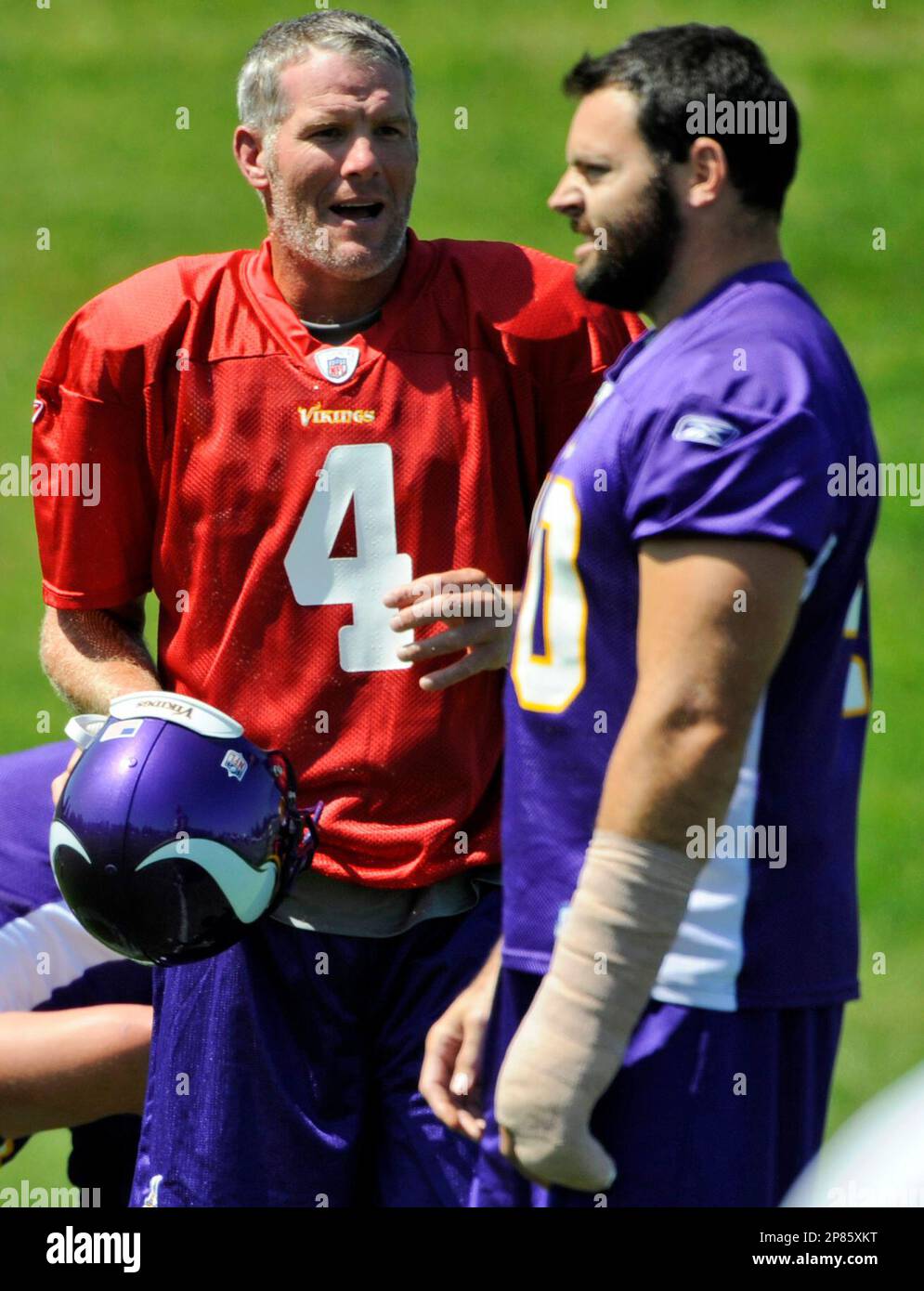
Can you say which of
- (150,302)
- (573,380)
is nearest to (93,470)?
(150,302)

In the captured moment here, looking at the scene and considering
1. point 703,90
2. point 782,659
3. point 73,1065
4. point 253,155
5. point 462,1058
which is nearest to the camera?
point 782,659

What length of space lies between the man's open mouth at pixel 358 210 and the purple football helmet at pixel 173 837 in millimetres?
904

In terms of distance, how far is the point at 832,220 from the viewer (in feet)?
42.5

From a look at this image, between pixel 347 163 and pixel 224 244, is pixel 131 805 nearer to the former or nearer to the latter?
pixel 347 163

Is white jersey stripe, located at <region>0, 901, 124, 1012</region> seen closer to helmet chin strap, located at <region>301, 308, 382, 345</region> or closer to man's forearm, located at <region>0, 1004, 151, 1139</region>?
man's forearm, located at <region>0, 1004, 151, 1139</region>

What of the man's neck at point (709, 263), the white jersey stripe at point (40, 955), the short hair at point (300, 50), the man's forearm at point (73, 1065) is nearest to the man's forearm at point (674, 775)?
the man's neck at point (709, 263)

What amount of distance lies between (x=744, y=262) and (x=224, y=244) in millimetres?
10346

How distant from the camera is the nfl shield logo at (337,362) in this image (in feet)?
12.7

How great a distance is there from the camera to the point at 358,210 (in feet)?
13.0

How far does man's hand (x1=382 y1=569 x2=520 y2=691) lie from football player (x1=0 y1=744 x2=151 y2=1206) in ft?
3.48

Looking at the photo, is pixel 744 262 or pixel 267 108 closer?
pixel 744 262

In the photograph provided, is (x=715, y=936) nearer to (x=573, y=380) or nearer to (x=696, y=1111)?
(x=696, y=1111)

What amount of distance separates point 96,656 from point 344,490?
57cm

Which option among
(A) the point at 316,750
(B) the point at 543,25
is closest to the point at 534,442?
(A) the point at 316,750
